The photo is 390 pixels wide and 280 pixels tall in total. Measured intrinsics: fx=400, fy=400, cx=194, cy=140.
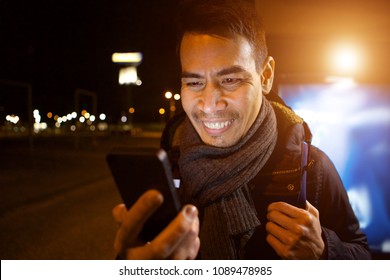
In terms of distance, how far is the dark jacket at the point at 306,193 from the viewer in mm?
1461

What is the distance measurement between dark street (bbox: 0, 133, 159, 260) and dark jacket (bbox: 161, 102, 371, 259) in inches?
146

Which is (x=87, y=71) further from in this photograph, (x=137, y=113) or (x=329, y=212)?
(x=137, y=113)

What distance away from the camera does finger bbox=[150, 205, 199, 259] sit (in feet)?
3.28

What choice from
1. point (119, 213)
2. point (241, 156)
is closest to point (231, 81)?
point (241, 156)

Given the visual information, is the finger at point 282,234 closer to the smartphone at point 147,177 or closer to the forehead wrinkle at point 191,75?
the smartphone at point 147,177

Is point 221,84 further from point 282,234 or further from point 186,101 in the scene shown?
point 282,234

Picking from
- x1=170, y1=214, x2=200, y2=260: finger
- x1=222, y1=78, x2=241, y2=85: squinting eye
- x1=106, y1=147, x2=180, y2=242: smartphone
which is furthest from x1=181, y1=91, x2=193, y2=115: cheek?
x1=170, y1=214, x2=200, y2=260: finger

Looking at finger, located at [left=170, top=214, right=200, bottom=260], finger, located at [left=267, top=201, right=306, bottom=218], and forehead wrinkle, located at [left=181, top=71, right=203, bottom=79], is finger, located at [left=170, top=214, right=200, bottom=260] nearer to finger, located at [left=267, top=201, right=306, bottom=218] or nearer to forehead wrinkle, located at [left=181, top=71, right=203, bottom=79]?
finger, located at [left=267, top=201, right=306, bottom=218]

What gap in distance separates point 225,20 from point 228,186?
0.61 metres

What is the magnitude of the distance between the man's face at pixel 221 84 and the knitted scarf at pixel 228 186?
0.06 m

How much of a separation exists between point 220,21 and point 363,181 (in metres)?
2.36

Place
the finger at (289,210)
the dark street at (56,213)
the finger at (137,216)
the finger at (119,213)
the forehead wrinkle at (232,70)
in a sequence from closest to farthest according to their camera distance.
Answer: the finger at (137,216) → the finger at (119,213) → the finger at (289,210) → the forehead wrinkle at (232,70) → the dark street at (56,213)

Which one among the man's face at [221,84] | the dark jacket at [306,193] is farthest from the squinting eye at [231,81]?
the dark jacket at [306,193]
